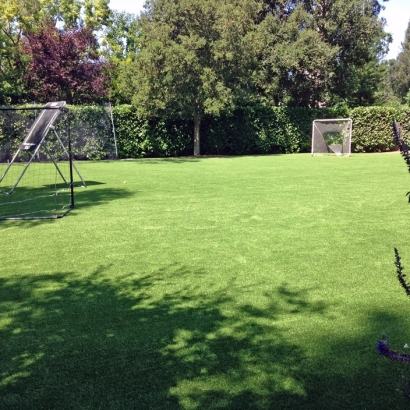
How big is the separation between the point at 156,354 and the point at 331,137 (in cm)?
2471

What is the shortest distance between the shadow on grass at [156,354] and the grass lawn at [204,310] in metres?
0.01

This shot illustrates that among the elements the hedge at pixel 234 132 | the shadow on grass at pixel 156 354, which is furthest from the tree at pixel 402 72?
the shadow on grass at pixel 156 354

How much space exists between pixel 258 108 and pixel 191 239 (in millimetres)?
22166

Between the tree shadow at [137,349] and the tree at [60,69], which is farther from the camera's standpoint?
the tree at [60,69]

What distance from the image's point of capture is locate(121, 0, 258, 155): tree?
920 inches

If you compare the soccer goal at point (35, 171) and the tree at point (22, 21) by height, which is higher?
the tree at point (22, 21)

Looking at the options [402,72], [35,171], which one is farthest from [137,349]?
[402,72]

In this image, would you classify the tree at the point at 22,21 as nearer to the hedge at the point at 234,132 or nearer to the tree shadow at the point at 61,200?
the hedge at the point at 234,132

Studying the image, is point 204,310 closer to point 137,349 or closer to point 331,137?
point 137,349

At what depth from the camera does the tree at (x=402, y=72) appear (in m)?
60.2

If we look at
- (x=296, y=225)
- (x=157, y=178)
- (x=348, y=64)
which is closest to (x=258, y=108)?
(x=348, y=64)

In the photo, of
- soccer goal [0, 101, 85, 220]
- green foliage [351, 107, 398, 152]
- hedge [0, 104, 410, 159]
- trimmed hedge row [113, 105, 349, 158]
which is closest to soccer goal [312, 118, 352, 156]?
green foliage [351, 107, 398, 152]

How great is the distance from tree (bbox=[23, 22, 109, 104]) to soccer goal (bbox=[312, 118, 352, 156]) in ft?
46.7

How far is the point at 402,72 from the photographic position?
199ft
